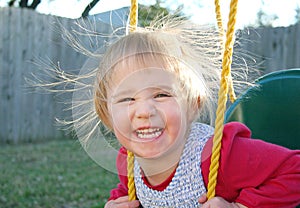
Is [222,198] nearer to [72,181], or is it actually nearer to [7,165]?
[72,181]

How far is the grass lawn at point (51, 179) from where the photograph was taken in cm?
434

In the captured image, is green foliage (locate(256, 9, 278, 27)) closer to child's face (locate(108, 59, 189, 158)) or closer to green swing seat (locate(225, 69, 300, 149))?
green swing seat (locate(225, 69, 300, 149))

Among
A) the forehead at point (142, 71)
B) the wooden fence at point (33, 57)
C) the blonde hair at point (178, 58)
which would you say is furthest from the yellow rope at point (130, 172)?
the wooden fence at point (33, 57)

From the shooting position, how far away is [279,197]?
1.49 meters

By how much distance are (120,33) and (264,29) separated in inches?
266

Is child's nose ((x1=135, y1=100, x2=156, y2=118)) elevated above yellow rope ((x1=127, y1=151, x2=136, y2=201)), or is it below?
above

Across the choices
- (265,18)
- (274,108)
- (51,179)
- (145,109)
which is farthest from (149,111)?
(265,18)

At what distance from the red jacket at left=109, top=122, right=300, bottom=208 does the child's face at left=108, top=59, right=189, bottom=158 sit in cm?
17

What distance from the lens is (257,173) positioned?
4.95 feet

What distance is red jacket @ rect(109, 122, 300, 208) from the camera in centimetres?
149

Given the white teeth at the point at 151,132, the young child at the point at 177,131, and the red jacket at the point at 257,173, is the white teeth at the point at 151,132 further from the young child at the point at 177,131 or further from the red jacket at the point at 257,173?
the red jacket at the point at 257,173

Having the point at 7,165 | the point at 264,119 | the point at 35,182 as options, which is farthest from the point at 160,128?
the point at 7,165

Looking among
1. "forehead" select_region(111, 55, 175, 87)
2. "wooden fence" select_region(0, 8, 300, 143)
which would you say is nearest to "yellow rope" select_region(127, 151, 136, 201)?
"forehead" select_region(111, 55, 175, 87)

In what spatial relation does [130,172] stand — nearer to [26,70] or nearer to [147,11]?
[147,11]
